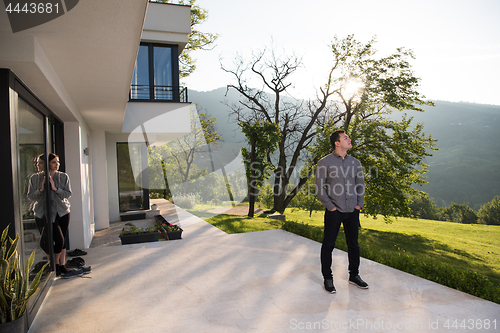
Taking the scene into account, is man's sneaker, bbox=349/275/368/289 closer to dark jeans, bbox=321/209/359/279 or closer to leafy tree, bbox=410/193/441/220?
dark jeans, bbox=321/209/359/279

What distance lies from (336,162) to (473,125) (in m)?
110

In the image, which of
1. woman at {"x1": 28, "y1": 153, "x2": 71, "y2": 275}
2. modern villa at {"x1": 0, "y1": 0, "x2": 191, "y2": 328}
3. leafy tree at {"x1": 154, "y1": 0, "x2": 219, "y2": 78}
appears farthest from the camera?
leafy tree at {"x1": 154, "y1": 0, "x2": 219, "y2": 78}

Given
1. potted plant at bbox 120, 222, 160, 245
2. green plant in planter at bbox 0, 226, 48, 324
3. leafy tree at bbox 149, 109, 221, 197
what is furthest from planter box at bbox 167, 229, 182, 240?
leafy tree at bbox 149, 109, 221, 197

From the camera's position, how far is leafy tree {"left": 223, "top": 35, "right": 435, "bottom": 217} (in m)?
16.2

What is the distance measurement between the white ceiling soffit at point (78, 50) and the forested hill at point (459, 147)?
50.6m

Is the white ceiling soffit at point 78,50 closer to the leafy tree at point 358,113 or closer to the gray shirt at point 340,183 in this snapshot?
the gray shirt at point 340,183

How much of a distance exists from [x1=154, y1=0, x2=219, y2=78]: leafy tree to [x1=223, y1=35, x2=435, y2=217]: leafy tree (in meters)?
2.57

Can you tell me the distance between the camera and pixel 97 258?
5.44m

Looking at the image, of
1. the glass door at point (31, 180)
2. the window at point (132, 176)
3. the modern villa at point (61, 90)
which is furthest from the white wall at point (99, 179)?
the glass door at point (31, 180)

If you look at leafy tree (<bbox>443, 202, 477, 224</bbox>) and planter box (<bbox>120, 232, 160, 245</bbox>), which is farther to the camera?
leafy tree (<bbox>443, 202, 477, 224</bbox>)

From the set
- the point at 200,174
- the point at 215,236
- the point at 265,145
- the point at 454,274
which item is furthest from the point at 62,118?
the point at 200,174

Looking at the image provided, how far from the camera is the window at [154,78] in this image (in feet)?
31.3

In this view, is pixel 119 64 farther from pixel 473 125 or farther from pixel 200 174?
pixel 473 125

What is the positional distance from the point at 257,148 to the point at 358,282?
31.8ft
